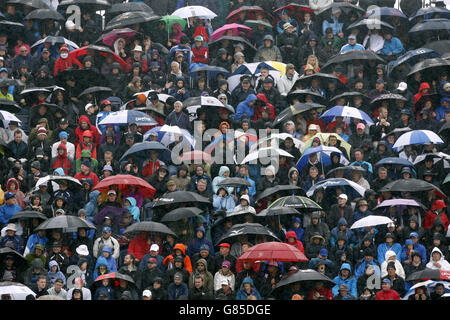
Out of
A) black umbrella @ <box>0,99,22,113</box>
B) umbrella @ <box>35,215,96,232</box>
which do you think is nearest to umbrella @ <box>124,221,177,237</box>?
umbrella @ <box>35,215,96,232</box>

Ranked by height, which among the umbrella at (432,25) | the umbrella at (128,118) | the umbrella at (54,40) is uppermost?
the umbrella at (432,25)

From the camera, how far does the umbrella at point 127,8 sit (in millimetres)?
35844

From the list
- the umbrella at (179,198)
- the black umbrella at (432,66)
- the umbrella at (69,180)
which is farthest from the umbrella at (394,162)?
the umbrella at (69,180)

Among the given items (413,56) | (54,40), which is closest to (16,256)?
(54,40)

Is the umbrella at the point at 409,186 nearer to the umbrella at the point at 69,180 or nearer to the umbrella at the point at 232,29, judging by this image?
the umbrella at the point at 69,180

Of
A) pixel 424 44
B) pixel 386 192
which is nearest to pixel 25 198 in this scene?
pixel 386 192

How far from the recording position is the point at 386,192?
2841 centimetres

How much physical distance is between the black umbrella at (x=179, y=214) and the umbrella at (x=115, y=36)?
8.56 metres

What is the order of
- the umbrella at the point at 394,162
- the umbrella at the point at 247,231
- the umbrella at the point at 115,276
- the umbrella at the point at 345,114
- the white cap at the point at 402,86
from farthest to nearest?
the white cap at the point at 402,86 → the umbrella at the point at 345,114 → the umbrella at the point at 394,162 → the umbrella at the point at 247,231 → the umbrella at the point at 115,276

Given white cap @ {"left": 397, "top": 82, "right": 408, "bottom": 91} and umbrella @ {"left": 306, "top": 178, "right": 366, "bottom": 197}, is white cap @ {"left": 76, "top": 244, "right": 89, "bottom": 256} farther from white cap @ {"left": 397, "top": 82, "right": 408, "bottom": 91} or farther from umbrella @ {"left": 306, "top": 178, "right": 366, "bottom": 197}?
white cap @ {"left": 397, "top": 82, "right": 408, "bottom": 91}

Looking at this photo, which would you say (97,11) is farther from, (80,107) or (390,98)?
(390,98)

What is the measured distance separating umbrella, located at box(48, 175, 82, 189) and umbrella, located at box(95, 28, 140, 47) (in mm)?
7057

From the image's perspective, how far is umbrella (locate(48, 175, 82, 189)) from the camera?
27.9m
